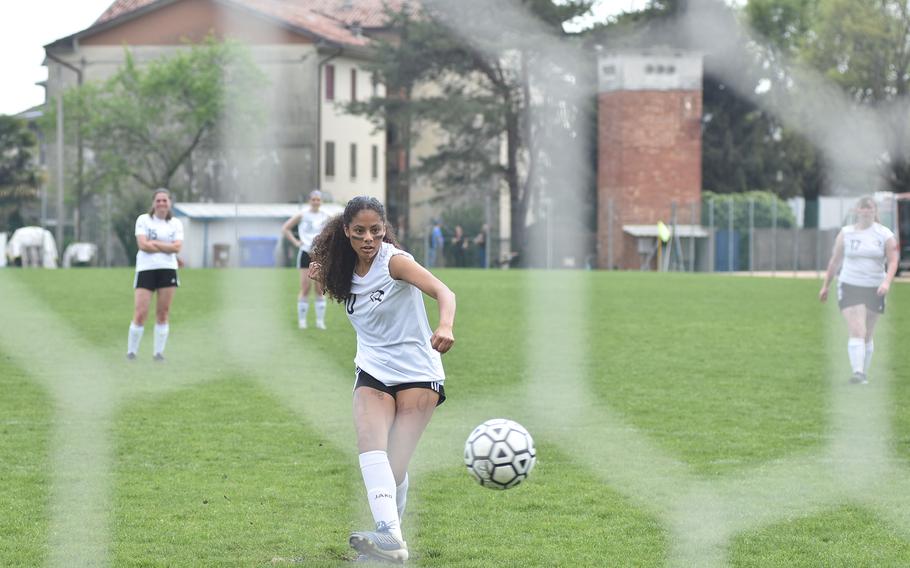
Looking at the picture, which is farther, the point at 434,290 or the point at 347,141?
the point at 347,141

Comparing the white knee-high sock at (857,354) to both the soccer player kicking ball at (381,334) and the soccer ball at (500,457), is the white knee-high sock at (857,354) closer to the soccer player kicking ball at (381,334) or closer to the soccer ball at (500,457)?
the soccer ball at (500,457)

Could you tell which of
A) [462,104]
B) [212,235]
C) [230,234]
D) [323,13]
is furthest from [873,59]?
[462,104]

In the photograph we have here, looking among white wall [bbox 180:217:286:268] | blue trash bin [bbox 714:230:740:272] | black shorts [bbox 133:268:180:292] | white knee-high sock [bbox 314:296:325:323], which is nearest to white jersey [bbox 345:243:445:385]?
black shorts [bbox 133:268:180:292]

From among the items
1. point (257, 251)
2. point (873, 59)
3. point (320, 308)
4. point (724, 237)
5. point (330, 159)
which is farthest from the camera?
point (330, 159)

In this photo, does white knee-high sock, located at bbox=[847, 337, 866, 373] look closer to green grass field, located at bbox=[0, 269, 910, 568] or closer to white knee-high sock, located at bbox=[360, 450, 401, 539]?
green grass field, located at bbox=[0, 269, 910, 568]

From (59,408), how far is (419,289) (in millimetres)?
4776

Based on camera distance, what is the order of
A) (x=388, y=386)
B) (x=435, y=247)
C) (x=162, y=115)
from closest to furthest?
1. (x=388, y=386)
2. (x=435, y=247)
3. (x=162, y=115)

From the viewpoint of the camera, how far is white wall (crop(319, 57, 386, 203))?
42031mm

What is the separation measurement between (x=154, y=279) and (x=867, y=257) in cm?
538

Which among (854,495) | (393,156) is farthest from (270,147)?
(854,495)

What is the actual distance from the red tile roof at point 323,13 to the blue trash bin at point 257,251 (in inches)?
193

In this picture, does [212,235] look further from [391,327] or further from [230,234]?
[391,327]

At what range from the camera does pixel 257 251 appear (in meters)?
33.9

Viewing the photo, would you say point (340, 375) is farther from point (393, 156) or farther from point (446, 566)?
point (393, 156)
